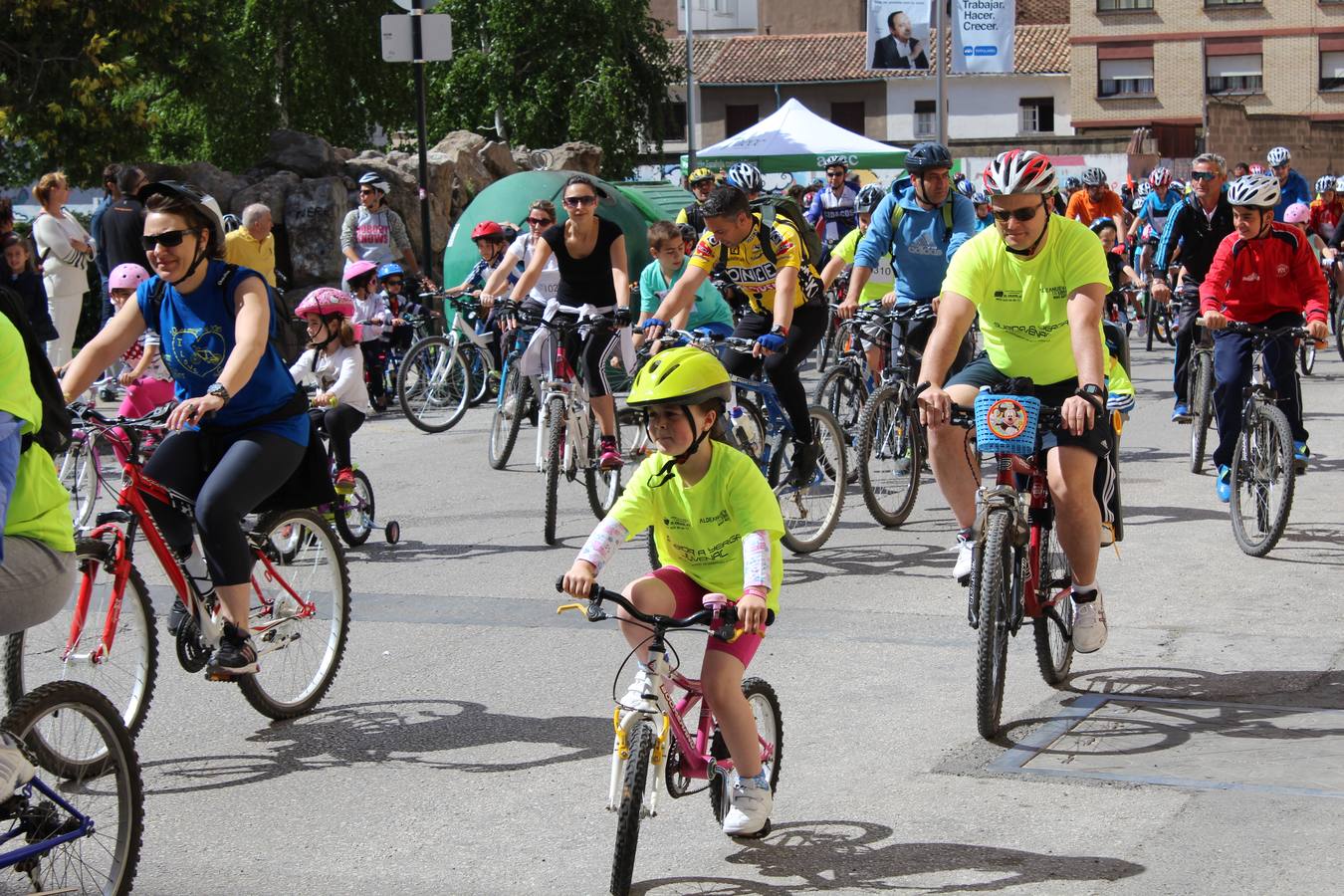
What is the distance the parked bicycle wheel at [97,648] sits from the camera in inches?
220

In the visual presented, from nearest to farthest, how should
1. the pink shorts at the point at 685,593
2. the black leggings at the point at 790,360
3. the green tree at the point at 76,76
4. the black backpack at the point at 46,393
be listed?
the black backpack at the point at 46,393 < the pink shorts at the point at 685,593 < the black leggings at the point at 790,360 < the green tree at the point at 76,76

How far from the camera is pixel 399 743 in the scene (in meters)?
6.14

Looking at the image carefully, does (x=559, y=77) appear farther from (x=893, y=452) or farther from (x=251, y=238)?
(x=893, y=452)

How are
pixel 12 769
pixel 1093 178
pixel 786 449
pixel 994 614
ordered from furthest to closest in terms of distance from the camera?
pixel 1093 178
pixel 786 449
pixel 994 614
pixel 12 769

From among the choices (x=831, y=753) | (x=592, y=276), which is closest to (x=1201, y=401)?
(x=592, y=276)

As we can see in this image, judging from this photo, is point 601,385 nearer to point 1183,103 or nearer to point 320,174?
point 320,174

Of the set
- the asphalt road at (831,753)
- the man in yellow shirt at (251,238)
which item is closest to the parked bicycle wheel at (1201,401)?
the asphalt road at (831,753)

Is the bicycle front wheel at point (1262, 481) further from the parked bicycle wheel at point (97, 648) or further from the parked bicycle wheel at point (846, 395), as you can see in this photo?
the parked bicycle wheel at point (97, 648)

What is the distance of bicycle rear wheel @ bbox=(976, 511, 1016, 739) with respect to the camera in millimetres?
5766

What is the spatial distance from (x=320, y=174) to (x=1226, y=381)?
1372 cm

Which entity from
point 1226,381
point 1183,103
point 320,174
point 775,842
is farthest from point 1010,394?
point 1183,103

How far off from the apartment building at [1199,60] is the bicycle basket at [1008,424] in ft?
200

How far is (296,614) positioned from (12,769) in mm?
2469

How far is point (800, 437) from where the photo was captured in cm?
956
